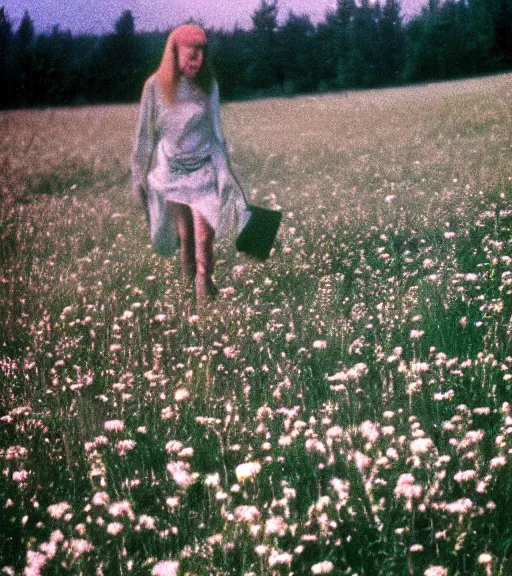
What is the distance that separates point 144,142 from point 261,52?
115 centimetres

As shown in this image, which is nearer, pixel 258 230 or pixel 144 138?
pixel 258 230

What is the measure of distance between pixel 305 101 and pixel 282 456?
479 cm

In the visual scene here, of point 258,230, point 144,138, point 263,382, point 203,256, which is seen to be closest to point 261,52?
point 144,138

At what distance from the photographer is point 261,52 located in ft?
19.0

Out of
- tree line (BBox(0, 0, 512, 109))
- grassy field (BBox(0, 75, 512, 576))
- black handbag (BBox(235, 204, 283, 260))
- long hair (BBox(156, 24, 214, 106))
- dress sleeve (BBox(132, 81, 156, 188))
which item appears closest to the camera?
grassy field (BBox(0, 75, 512, 576))

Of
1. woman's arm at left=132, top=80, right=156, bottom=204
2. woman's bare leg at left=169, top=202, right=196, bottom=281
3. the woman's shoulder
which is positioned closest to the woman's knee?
woman's bare leg at left=169, top=202, right=196, bottom=281

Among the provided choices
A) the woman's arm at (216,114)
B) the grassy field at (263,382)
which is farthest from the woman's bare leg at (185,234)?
the woman's arm at (216,114)

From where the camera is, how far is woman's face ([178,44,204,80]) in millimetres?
5367

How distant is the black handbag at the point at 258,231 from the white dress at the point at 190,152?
0.12m

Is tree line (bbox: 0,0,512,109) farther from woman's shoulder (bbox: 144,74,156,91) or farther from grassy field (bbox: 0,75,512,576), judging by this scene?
woman's shoulder (bbox: 144,74,156,91)

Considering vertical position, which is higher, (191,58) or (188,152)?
(191,58)

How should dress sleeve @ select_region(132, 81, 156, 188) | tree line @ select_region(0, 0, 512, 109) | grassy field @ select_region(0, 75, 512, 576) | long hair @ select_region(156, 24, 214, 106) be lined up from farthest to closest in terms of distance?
tree line @ select_region(0, 0, 512, 109) → dress sleeve @ select_region(132, 81, 156, 188) → long hair @ select_region(156, 24, 214, 106) → grassy field @ select_region(0, 75, 512, 576)

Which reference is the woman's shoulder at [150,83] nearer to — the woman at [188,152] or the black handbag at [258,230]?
the woman at [188,152]

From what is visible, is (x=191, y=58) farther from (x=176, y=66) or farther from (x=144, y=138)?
(x=144, y=138)
